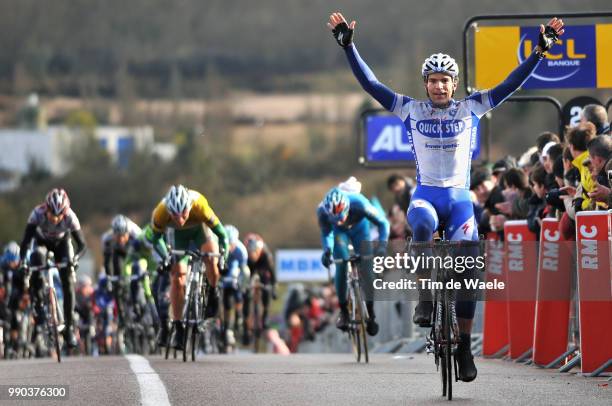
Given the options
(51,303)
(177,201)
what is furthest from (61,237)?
(177,201)

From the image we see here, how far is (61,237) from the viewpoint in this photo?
60.4 feet

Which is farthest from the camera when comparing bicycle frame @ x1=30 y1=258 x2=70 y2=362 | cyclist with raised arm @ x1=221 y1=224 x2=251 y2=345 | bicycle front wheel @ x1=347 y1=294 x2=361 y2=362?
cyclist with raised arm @ x1=221 y1=224 x2=251 y2=345

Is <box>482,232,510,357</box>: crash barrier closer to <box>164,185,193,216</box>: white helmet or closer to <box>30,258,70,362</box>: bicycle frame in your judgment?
<box>164,185,193,216</box>: white helmet

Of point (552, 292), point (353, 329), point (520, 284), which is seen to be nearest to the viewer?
point (552, 292)

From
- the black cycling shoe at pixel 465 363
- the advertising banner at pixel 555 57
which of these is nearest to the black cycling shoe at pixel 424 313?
the black cycling shoe at pixel 465 363

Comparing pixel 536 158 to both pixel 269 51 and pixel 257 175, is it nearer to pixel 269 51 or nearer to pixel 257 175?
pixel 257 175

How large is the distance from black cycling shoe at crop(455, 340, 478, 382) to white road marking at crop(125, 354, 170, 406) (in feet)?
6.67

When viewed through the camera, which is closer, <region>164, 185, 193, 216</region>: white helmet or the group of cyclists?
<region>164, 185, 193, 216</region>: white helmet

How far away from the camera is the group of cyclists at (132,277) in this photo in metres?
17.5

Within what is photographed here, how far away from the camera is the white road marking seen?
10695 mm

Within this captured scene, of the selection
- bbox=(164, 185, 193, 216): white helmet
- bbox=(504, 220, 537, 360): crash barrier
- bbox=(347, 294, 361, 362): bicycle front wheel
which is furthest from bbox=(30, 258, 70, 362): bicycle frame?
bbox=(504, 220, 537, 360): crash barrier

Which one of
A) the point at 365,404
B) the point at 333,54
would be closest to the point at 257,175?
the point at 333,54

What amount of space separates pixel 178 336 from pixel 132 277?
8429mm

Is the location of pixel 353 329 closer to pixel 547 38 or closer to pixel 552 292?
pixel 552 292
